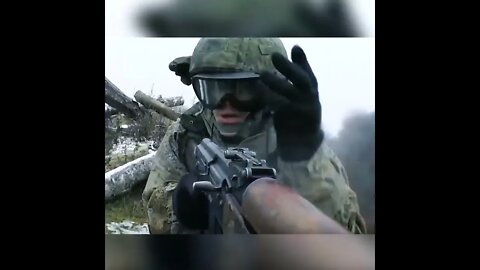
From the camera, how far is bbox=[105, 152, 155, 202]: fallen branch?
3395 millimetres

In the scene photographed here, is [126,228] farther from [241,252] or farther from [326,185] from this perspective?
[326,185]

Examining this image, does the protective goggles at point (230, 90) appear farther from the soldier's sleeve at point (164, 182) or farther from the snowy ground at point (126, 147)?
the snowy ground at point (126, 147)

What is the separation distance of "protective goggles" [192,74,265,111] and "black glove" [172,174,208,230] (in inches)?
16.4

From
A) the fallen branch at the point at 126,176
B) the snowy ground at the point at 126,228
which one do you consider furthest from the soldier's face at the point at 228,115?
the snowy ground at the point at 126,228

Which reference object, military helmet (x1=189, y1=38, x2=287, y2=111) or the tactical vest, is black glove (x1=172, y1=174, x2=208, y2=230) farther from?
military helmet (x1=189, y1=38, x2=287, y2=111)

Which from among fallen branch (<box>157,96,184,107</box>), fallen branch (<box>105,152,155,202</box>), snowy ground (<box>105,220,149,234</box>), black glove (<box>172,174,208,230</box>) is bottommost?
snowy ground (<box>105,220,149,234</box>)

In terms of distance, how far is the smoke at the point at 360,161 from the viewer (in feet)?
11.0

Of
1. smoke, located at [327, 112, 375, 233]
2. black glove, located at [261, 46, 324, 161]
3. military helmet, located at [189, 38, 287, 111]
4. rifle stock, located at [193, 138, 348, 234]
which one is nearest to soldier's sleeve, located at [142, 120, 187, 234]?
rifle stock, located at [193, 138, 348, 234]

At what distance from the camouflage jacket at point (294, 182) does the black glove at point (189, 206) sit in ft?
0.10

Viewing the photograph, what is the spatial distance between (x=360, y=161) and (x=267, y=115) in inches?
20.4

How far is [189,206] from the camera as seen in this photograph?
3383 millimetres
